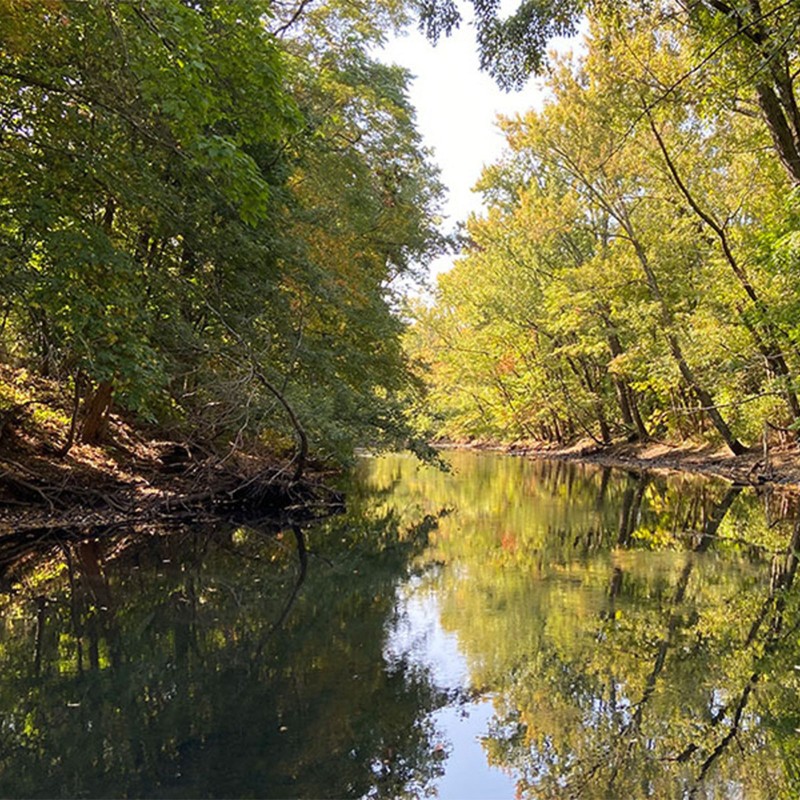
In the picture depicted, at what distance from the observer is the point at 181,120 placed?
5.84 metres

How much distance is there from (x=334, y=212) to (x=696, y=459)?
15.5 m

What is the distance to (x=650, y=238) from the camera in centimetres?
2020

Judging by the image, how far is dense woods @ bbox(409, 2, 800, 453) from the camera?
880cm

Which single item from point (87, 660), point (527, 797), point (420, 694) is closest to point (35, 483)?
point (87, 660)

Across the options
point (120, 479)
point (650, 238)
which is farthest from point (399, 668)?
point (650, 238)

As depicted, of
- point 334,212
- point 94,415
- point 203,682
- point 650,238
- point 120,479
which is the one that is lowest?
point 203,682

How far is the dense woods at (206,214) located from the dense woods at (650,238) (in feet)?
11.6

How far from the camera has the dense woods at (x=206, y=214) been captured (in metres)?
6.29

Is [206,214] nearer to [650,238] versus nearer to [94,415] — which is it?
[94,415]

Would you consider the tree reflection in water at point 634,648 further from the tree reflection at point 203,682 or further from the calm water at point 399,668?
the tree reflection at point 203,682

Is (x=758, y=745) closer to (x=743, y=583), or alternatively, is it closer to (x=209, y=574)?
Answer: (x=743, y=583)

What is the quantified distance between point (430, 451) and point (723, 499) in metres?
6.47

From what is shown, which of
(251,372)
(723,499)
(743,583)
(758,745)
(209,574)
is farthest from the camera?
(723,499)

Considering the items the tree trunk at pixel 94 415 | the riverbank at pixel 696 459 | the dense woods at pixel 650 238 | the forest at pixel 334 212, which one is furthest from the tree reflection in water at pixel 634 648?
the tree trunk at pixel 94 415
